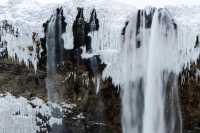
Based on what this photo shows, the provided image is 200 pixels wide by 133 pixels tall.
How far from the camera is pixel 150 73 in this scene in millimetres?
6508

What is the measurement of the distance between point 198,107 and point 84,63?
1.48 m

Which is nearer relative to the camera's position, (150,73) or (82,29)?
(150,73)

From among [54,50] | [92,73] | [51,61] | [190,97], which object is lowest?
[190,97]

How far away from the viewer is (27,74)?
694 cm

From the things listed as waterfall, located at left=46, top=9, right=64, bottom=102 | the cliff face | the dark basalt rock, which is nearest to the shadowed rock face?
the cliff face

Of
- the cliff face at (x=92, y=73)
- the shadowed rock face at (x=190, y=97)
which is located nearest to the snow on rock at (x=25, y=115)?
the cliff face at (x=92, y=73)

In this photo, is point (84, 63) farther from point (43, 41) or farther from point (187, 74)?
point (187, 74)

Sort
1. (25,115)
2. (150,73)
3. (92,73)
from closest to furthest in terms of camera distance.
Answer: (150,73)
(92,73)
(25,115)

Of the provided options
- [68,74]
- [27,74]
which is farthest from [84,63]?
[27,74]

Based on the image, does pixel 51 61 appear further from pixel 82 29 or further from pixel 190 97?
pixel 190 97

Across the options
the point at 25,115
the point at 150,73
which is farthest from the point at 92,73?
the point at 25,115

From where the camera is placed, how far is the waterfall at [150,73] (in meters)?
6.44

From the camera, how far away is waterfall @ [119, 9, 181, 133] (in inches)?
253

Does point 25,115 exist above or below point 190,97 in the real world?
below
